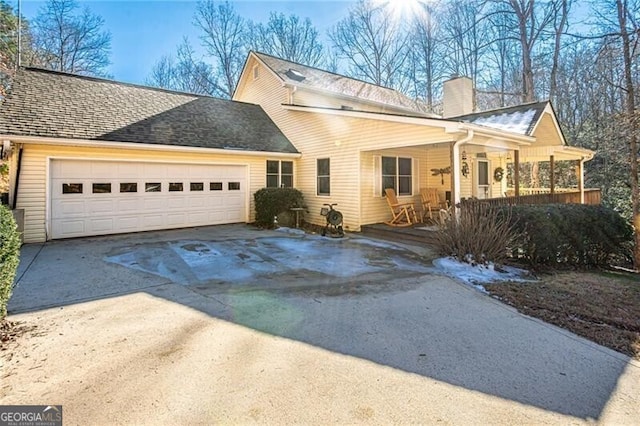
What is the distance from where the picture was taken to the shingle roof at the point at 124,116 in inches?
352

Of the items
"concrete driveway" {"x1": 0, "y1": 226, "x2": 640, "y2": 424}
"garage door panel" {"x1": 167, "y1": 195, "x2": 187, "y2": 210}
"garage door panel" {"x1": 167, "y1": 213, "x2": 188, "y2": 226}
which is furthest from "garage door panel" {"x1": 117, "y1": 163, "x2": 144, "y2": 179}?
"concrete driveway" {"x1": 0, "y1": 226, "x2": 640, "y2": 424}

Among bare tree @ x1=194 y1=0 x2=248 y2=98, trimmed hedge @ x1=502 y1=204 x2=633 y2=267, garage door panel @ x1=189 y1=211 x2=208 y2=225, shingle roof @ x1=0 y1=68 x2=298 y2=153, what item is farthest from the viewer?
bare tree @ x1=194 y1=0 x2=248 y2=98

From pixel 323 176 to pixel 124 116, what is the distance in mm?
6505

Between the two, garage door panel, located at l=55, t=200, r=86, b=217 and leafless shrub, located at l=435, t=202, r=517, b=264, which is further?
garage door panel, located at l=55, t=200, r=86, b=217

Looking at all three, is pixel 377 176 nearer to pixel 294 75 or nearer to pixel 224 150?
pixel 224 150

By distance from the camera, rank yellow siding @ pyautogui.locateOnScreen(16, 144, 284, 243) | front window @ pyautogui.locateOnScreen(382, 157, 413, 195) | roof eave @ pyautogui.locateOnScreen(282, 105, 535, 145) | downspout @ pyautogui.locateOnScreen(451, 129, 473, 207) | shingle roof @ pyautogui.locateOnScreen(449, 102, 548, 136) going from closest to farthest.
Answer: roof eave @ pyautogui.locateOnScreen(282, 105, 535, 145) → downspout @ pyautogui.locateOnScreen(451, 129, 473, 207) → yellow siding @ pyautogui.locateOnScreen(16, 144, 284, 243) → shingle roof @ pyautogui.locateOnScreen(449, 102, 548, 136) → front window @ pyautogui.locateOnScreen(382, 157, 413, 195)

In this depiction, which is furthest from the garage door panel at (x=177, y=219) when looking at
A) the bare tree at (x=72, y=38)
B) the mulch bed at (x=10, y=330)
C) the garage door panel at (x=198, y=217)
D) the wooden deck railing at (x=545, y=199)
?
the bare tree at (x=72, y=38)

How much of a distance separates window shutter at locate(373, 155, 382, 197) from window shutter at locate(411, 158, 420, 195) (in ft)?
5.23

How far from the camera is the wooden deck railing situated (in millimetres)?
7926

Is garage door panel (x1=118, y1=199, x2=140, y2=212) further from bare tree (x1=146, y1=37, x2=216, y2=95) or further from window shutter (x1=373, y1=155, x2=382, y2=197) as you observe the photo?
bare tree (x1=146, y1=37, x2=216, y2=95)

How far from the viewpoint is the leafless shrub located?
6.43 meters

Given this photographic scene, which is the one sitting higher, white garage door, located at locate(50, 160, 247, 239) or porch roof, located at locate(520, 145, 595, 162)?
porch roof, located at locate(520, 145, 595, 162)

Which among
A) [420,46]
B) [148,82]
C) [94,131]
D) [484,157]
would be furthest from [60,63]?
[484,157]

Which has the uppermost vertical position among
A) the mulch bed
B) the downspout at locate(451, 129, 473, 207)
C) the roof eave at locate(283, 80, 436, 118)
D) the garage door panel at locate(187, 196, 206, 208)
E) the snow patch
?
the roof eave at locate(283, 80, 436, 118)
